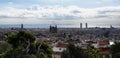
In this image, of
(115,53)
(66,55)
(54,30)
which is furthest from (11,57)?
(54,30)

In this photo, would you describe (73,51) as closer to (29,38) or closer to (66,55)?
(66,55)

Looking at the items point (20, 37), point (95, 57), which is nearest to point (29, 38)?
point (20, 37)

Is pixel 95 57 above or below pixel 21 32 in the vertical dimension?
below

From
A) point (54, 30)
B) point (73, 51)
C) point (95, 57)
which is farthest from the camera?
point (54, 30)

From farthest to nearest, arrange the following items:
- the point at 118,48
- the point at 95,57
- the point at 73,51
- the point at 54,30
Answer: the point at 54,30
the point at 118,48
the point at 95,57
the point at 73,51

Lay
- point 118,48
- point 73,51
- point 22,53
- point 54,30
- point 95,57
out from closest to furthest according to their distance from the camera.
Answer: point 22,53 → point 73,51 → point 95,57 → point 118,48 → point 54,30

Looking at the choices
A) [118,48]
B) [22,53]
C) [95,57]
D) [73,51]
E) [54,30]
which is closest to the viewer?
[22,53]

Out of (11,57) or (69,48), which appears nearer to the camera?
(11,57)

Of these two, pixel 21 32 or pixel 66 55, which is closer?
pixel 66 55

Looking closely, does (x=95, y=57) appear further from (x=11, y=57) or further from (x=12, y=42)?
(x=11, y=57)
